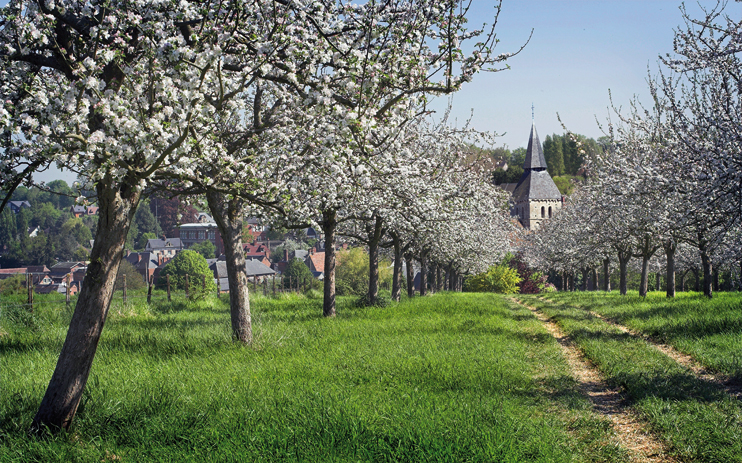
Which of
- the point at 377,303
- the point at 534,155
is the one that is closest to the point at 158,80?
the point at 377,303

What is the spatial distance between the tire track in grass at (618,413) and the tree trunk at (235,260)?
6.35m

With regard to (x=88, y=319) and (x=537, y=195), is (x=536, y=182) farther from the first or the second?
(x=88, y=319)

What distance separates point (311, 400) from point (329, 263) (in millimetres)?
10701

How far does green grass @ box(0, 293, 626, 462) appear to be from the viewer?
5047mm

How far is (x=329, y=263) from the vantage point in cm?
1698

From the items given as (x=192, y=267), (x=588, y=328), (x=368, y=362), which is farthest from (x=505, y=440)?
(x=192, y=267)

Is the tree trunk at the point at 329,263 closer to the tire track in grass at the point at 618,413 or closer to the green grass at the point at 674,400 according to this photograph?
the green grass at the point at 674,400

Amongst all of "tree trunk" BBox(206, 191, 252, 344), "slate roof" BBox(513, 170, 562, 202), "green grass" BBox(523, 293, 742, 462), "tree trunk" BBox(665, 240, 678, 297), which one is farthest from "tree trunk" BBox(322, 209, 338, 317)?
"slate roof" BBox(513, 170, 562, 202)

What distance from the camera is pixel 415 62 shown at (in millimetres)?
6316

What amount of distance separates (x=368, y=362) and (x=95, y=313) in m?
4.35

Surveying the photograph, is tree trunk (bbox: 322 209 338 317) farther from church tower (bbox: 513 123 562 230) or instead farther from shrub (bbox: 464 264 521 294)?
church tower (bbox: 513 123 562 230)

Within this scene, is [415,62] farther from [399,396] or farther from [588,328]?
[588,328]

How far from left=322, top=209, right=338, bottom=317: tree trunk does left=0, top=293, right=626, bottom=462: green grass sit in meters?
4.77

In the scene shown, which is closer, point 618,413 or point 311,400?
point 311,400
